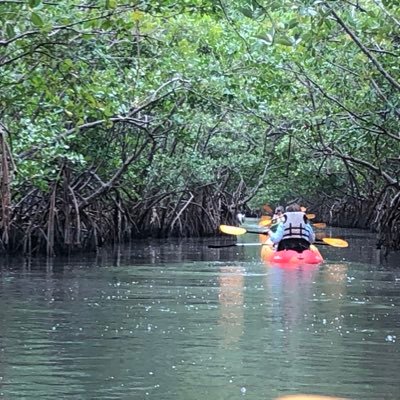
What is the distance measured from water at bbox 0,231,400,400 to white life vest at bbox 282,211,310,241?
1241 mm

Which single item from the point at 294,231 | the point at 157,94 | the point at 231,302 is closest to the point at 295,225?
the point at 294,231

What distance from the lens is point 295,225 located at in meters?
15.0

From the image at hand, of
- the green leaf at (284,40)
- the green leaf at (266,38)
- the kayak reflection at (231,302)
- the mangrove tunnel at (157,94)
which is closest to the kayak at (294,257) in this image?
the kayak reflection at (231,302)

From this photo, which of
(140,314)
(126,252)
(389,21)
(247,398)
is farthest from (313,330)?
(126,252)

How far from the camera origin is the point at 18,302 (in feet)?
31.6

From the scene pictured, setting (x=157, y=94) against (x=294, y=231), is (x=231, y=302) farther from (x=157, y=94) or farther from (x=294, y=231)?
(x=157, y=94)

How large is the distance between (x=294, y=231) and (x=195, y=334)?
25.0 feet

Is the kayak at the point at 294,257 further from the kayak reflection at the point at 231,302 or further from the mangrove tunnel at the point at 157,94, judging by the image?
the mangrove tunnel at the point at 157,94

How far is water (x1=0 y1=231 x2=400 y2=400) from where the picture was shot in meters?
5.77

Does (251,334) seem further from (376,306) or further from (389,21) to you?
(389,21)

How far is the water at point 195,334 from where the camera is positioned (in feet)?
18.9

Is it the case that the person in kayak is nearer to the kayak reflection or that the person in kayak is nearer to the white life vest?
the white life vest

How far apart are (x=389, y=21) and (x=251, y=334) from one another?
364 centimetres

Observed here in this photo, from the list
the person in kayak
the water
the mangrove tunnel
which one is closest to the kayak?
the person in kayak
